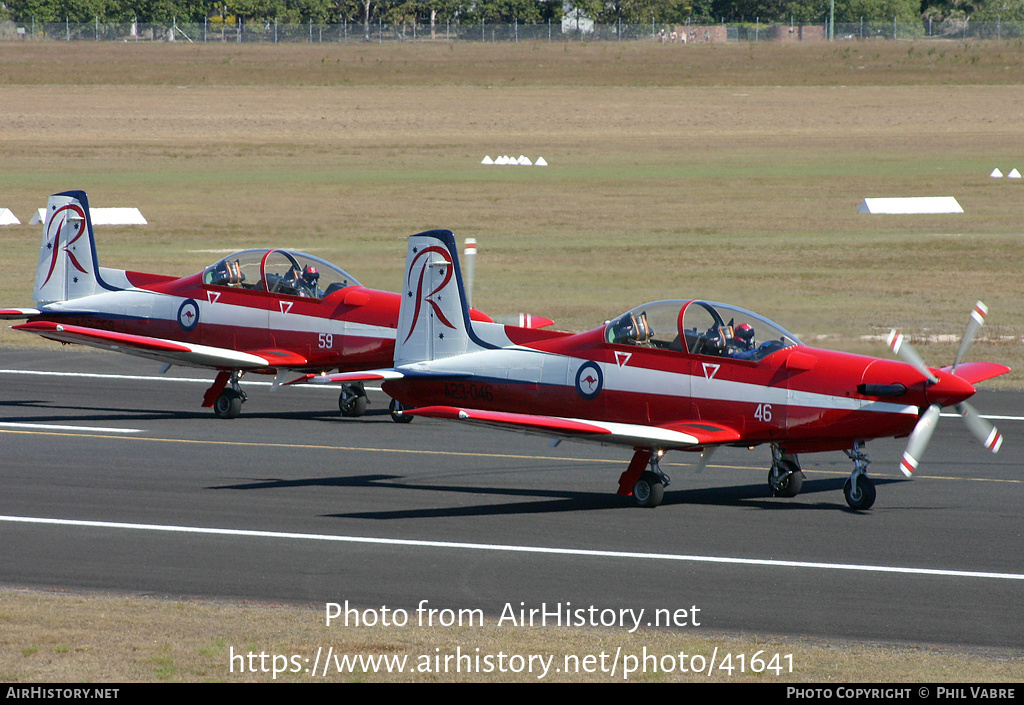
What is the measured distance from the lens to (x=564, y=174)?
62.3m

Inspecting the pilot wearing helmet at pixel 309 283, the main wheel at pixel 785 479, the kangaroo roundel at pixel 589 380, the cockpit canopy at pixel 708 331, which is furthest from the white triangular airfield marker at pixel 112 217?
the main wheel at pixel 785 479

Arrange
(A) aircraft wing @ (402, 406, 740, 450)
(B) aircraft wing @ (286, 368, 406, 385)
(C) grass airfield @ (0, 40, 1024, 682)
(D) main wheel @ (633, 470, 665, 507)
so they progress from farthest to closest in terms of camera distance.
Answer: (C) grass airfield @ (0, 40, 1024, 682) → (B) aircraft wing @ (286, 368, 406, 385) → (D) main wheel @ (633, 470, 665, 507) → (A) aircraft wing @ (402, 406, 740, 450)

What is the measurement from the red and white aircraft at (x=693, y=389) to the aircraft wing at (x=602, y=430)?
0.05 feet

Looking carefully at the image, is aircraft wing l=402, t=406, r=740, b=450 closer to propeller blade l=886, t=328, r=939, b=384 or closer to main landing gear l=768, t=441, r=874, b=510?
main landing gear l=768, t=441, r=874, b=510

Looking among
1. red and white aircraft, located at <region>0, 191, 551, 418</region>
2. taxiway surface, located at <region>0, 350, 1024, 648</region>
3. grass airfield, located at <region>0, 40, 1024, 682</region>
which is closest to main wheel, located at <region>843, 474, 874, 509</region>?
taxiway surface, located at <region>0, 350, 1024, 648</region>

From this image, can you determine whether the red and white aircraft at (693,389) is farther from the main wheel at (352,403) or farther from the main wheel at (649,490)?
the main wheel at (352,403)

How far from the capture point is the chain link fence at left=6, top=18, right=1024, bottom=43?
106750mm

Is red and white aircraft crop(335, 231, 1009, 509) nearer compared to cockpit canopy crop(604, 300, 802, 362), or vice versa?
red and white aircraft crop(335, 231, 1009, 509)

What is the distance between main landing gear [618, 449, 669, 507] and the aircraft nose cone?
10.3 ft

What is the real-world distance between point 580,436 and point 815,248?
94.8 feet

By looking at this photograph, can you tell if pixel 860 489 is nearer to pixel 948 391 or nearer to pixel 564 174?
pixel 948 391

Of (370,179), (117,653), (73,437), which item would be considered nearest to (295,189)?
(370,179)

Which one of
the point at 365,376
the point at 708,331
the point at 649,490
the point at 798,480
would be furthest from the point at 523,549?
the point at 798,480

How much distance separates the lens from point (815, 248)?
140 feet
